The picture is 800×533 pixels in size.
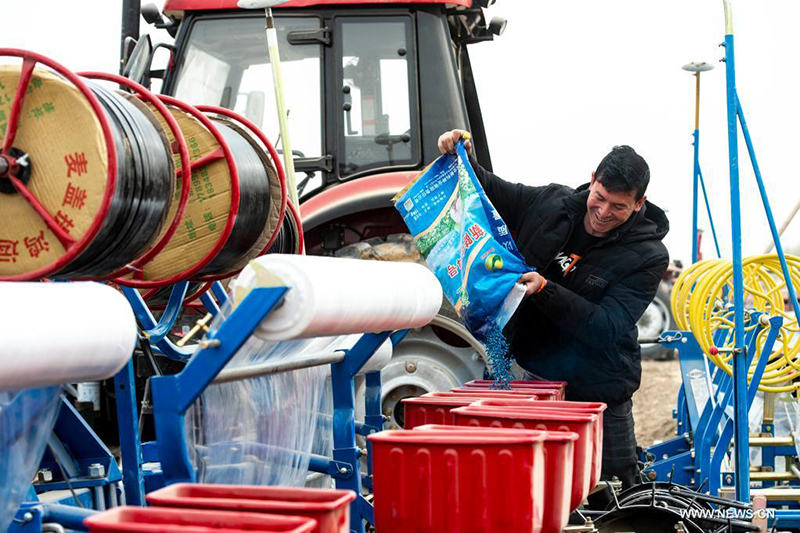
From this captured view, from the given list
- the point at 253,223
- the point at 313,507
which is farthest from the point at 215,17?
the point at 313,507

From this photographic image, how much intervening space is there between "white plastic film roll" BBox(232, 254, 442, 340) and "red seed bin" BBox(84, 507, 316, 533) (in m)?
0.37

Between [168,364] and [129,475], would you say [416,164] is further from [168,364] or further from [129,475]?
[129,475]

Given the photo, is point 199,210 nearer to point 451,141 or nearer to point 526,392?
point 451,141

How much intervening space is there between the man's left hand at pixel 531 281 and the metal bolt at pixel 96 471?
1.53 metres

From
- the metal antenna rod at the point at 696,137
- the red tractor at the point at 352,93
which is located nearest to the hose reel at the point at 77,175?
the red tractor at the point at 352,93

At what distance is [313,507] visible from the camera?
183 centimetres

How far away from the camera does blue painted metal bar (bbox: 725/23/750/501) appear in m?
3.81

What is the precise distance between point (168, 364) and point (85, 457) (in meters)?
2.45

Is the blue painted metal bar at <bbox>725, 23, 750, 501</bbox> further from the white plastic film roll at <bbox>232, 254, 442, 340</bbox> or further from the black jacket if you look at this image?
the white plastic film roll at <bbox>232, 254, 442, 340</bbox>

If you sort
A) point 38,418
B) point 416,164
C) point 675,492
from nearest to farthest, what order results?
point 38,418, point 675,492, point 416,164

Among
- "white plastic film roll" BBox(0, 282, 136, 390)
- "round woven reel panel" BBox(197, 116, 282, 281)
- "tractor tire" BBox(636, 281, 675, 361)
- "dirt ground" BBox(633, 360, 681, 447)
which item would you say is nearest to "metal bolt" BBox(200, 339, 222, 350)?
"white plastic film roll" BBox(0, 282, 136, 390)

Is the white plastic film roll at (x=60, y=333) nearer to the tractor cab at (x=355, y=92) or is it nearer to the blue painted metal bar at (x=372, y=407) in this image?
the blue painted metal bar at (x=372, y=407)

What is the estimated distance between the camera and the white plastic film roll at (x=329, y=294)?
200 cm

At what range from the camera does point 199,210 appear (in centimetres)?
318
